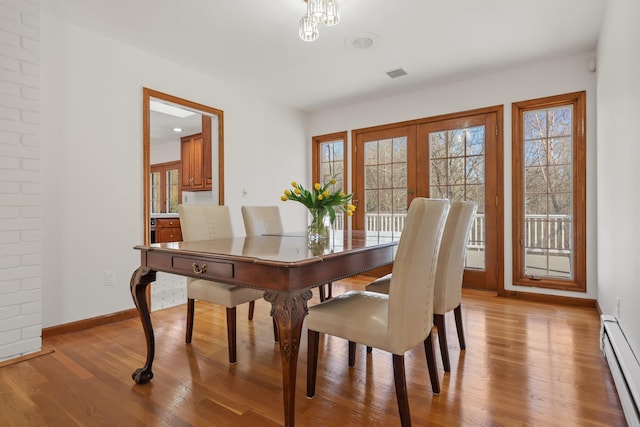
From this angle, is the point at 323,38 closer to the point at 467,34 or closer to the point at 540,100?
the point at 467,34

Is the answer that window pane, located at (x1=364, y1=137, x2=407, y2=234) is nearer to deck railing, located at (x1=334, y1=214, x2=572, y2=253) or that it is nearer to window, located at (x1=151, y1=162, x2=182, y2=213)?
deck railing, located at (x1=334, y1=214, x2=572, y2=253)

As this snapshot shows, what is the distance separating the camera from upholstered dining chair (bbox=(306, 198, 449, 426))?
4.60 ft

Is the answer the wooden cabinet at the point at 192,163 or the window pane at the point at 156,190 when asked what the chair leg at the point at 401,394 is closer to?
the wooden cabinet at the point at 192,163

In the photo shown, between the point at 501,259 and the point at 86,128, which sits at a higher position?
the point at 86,128

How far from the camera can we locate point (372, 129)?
15.6 feet

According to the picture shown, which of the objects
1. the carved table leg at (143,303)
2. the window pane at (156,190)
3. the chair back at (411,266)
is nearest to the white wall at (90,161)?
the carved table leg at (143,303)

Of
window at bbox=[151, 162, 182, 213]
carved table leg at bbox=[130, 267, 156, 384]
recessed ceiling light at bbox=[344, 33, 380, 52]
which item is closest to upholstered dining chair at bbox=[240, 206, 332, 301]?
carved table leg at bbox=[130, 267, 156, 384]

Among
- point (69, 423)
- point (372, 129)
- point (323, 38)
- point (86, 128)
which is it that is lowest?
point (69, 423)

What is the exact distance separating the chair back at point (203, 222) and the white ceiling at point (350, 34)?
4.92 feet

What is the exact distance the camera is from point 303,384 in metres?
1.88

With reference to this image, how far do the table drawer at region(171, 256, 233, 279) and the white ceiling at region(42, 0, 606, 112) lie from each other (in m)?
1.94

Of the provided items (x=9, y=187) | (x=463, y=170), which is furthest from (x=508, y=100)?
(x=9, y=187)

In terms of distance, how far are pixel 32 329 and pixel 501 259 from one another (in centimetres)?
424

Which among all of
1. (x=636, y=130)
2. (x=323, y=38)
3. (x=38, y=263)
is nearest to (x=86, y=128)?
(x=38, y=263)
